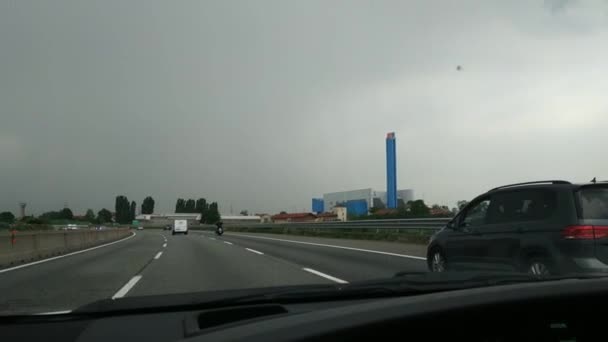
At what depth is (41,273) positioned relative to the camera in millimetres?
10719

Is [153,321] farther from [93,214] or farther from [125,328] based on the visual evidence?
[93,214]

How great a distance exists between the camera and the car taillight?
602 centimetres

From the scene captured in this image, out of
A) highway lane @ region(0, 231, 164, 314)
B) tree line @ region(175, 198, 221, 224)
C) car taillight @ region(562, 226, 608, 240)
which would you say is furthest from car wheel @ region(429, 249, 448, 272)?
tree line @ region(175, 198, 221, 224)

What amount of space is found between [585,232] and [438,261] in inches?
118

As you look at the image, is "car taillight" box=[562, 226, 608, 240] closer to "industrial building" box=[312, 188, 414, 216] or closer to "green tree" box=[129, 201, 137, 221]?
"industrial building" box=[312, 188, 414, 216]

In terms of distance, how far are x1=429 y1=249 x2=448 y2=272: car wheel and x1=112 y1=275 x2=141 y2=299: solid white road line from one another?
16.3 ft

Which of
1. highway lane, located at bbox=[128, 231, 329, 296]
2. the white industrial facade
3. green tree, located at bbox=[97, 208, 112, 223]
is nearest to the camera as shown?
highway lane, located at bbox=[128, 231, 329, 296]

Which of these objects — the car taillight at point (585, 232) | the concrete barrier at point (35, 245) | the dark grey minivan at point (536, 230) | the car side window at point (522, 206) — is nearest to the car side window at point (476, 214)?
the dark grey minivan at point (536, 230)

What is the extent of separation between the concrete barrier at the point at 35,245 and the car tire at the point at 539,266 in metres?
11.8

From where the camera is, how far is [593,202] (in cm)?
627

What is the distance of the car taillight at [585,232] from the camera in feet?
19.7

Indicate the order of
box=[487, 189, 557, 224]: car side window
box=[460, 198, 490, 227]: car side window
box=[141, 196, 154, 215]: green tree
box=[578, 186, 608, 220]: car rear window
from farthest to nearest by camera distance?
1. box=[141, 196, 154, 215]: green tree
2. box=[460, 198, 490, 227]: car side window
3. box=[487, 189, 557, 224]: car side window
4. box=[578, 186, 608, 220]: car rear window

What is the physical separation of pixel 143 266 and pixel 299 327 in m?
11.5

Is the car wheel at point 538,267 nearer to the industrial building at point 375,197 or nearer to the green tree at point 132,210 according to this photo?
the industrial building at point 375,197
